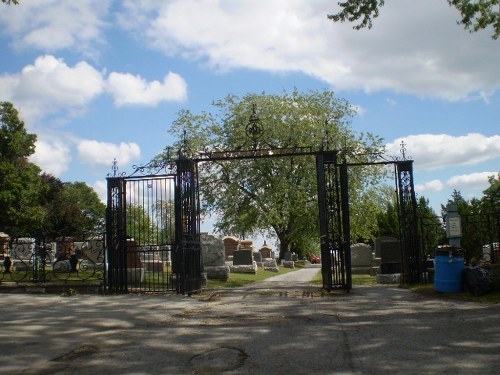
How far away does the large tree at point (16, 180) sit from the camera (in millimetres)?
35000

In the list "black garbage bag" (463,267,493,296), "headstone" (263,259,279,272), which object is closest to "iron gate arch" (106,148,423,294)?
"black garbage bag" (463,267,493,296)

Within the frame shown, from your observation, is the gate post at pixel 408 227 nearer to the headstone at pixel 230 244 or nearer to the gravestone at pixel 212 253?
the gravestone at pixel 212 253

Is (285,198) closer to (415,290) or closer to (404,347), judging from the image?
(415,290)

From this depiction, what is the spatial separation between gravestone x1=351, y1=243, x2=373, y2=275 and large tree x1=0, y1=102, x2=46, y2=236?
75.3 ft

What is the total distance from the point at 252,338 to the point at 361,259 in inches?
739

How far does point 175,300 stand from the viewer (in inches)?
464

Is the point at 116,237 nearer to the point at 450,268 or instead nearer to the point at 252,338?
the point at 252,338

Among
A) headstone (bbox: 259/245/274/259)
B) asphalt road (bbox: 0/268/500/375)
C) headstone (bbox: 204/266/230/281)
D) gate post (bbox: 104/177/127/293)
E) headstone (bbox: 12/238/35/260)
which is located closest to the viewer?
asphalt road (bbox: 0/268/500/375)

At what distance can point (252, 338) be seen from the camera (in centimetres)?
670

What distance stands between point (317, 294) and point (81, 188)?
74802mm

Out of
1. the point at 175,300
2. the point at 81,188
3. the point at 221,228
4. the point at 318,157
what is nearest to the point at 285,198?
the point at 221,228

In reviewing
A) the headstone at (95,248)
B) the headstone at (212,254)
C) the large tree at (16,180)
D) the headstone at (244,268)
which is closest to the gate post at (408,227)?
the headstone at (212,254)

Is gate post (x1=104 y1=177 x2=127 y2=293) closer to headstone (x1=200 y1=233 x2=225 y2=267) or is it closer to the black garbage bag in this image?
headstone (x1=200 y1=233 x2=225 y2=267)

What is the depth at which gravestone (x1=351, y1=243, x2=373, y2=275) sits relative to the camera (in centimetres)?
2444
